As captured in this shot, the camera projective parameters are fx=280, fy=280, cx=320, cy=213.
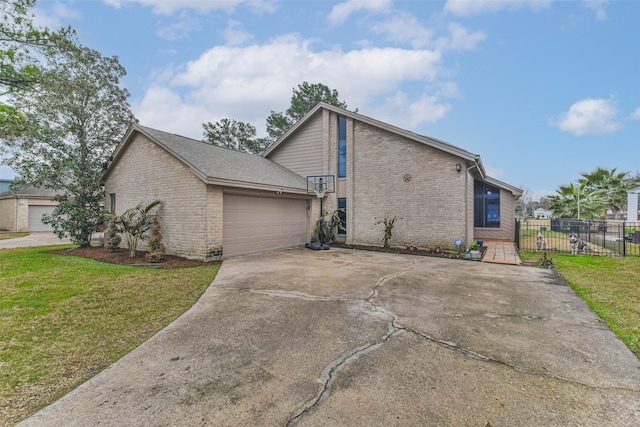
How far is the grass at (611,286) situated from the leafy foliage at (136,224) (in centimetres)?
1077

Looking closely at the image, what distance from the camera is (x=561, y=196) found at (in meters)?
18.4

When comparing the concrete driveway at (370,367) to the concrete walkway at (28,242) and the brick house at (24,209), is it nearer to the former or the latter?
the concrete walkway at (28,242)

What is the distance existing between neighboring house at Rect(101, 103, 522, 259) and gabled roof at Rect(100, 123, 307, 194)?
49 mm

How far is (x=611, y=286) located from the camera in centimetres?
580

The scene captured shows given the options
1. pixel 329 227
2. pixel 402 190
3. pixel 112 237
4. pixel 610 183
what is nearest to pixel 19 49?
pixel 112 237

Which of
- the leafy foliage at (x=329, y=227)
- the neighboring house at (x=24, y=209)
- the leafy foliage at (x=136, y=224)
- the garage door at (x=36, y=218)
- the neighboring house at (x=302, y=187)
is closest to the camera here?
the neighboring house at (x=302, y=187)

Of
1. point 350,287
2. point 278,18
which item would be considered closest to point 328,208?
point 350,287

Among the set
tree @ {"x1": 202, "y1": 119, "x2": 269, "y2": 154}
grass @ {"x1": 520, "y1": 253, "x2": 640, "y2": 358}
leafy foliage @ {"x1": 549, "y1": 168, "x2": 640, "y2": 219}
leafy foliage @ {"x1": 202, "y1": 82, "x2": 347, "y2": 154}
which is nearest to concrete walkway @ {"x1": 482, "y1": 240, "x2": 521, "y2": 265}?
grass @ {"x1": 520, "y1": 253, "x2": 640, "y2": 358}

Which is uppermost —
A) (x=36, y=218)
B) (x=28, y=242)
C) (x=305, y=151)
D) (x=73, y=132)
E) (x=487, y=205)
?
(x=73, y=132)

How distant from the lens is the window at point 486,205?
1445 cm

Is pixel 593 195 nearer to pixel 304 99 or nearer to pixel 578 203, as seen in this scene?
pixel 578 203

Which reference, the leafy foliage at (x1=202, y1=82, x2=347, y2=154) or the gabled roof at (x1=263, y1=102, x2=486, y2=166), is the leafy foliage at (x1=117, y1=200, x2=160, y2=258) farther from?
the leafy foliage at (x1=202, y1=82, x2=347, y2=154)

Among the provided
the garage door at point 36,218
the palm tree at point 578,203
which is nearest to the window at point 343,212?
the palm tree at point 578,203

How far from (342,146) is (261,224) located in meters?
5.31
